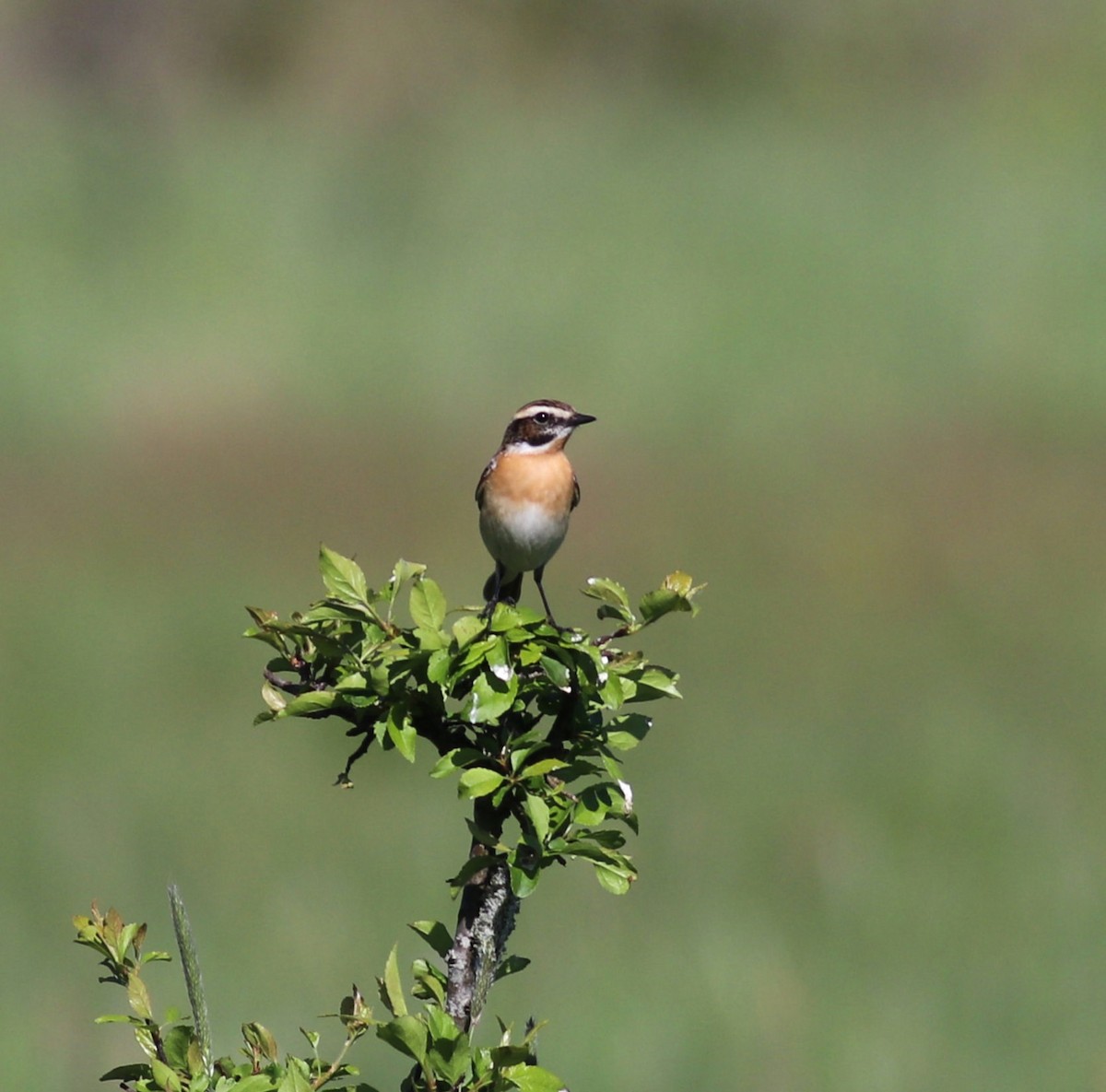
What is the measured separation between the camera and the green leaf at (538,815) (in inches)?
104

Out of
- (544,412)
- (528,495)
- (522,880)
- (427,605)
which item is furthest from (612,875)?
(544,412)

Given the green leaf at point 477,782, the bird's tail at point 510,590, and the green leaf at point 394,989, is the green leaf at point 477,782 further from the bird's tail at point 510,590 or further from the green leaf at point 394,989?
the bird's tail at point 510,590

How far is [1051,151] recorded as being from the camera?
1986 centimetres

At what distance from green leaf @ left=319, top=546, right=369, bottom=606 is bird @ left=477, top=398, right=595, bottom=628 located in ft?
6.40

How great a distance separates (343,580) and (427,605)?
0.39 ft

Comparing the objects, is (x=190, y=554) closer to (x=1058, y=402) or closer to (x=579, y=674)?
(x=1058, y=402)

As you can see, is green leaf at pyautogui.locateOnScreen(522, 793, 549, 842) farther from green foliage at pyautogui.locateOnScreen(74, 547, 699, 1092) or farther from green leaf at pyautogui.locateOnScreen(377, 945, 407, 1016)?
green leaf at pyautogui.locateOnScreen(377, 945, 407, 1016)

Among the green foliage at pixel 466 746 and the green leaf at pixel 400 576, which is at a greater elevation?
the green leaf at pixel 400 576

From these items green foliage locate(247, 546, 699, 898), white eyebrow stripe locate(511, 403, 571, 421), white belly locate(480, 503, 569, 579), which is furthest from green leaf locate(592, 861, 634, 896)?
white eyebrow stripe locate(511, 403, 571, 421)

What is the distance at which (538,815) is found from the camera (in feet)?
8.66

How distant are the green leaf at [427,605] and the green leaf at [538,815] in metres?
0.27

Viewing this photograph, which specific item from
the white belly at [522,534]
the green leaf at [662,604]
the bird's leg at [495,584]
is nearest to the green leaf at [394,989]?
the green leaf at [662,604]

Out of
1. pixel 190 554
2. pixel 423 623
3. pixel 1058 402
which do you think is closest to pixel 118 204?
pixel 190 554

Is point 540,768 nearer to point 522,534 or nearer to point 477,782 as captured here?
point 477,782
